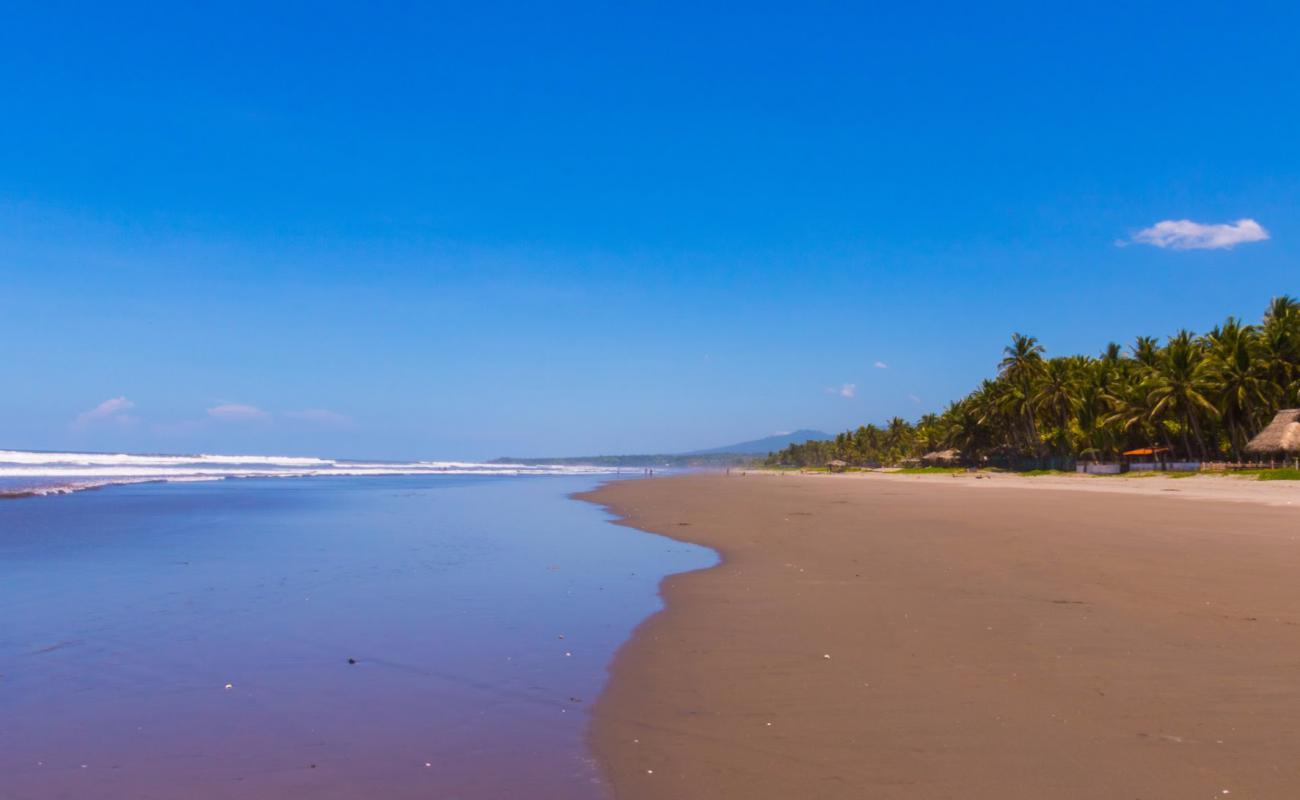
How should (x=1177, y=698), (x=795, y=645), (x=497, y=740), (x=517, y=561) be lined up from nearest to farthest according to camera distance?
(x=497, y=740)
(x=1177, y=698)
(x=795, y=645)
(x=517, y=561)

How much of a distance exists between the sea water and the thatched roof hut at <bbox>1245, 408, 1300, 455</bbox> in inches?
2018

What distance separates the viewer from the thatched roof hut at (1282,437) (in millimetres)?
49562

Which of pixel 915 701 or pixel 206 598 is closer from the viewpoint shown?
pixel 915 701

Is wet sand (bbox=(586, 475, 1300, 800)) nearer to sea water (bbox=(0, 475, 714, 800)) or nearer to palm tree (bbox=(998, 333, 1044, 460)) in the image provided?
sea water (bbox=(0, 475, 714, 800))

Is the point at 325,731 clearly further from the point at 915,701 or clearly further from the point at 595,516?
the point at 595,516

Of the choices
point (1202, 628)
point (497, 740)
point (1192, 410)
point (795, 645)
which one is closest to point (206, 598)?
point (497, 740)

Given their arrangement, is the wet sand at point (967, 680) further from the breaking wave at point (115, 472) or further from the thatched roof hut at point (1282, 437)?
the thatched roof hut at point (1282, 437)

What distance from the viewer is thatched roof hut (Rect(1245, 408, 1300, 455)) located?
49562 millimetres

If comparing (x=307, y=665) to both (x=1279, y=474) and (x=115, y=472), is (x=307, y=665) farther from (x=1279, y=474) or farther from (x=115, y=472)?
(x=115, y=472)

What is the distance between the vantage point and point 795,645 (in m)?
7.79

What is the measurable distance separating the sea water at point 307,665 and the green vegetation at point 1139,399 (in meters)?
62.3

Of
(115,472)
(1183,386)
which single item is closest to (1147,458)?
(1183,386)

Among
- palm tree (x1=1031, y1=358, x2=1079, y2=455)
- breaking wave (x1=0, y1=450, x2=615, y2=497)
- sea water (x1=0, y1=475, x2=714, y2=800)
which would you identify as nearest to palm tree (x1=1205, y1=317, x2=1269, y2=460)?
palm tree (x1=1031, y1=358, x2=1079, y2=455)

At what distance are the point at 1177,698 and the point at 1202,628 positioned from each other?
2.75 metres
